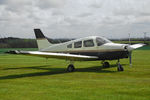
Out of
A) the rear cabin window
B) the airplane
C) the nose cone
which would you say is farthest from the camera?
the rear cabin window

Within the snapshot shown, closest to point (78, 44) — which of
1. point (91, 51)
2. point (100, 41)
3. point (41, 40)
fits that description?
point (91, 51)

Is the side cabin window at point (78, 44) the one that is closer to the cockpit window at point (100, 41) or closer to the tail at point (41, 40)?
the cockpit window at point (100, 41)

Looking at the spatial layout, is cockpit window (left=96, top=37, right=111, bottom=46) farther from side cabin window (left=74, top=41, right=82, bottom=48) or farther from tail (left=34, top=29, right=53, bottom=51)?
tail (left=34, top=29, right=53, bottom=51)

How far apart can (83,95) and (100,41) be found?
911 cm

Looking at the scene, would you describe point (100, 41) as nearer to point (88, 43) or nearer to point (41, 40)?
point (88, 43)

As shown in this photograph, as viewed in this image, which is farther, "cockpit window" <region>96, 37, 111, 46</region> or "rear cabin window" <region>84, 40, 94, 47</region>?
"rear cabin window" <region>84, 40, 94, 47</region>

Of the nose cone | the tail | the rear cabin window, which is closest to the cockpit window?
the rear cabin window

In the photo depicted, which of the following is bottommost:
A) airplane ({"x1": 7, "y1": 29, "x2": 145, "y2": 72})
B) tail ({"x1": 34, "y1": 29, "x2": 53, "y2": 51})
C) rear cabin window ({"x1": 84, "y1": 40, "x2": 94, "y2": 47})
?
airplane ({"x1": 7, "y1": 29, "x2": 145, "y2": 72})

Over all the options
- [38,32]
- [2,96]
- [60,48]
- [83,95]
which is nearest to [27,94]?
[2,96]

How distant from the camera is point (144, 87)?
9.66 meters

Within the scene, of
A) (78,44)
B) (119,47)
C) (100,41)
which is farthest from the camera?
(78,44)

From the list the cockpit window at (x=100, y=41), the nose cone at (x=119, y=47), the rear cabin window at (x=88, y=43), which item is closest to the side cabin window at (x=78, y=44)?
the rear cabin window at (x=88, y=43)

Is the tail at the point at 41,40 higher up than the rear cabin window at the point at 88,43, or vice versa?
the tail at the point at 41,40

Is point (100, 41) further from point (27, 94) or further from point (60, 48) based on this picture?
point (27, 94)
